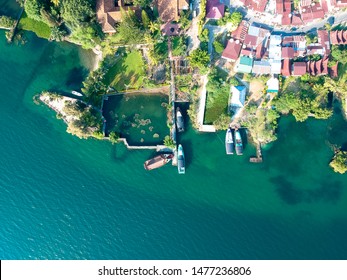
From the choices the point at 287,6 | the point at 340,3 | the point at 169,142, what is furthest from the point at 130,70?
the point at 340,3

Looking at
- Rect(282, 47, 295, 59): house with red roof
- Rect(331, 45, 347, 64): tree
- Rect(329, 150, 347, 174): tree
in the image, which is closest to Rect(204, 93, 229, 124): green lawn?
Rect(282, 47, 295, 59): house with red roof

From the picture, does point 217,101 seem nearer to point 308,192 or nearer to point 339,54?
point 339,54

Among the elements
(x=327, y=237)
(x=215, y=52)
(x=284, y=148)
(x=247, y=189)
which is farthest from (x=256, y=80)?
(x=327, y=237)

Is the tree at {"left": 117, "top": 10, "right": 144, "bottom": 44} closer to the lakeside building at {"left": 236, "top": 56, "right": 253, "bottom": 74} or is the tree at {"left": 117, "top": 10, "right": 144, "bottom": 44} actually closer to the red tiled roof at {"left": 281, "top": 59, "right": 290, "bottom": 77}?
the lakeside building at {"left": 236, "top": 56, "right": 253, "bottom": 74}

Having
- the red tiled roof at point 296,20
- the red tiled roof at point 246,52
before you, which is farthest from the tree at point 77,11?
the red tiled roof at point 296,20

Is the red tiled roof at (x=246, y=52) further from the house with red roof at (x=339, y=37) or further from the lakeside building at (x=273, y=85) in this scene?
the house with red roof at (x=339, y=37)

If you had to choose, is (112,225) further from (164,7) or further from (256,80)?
(164,7)

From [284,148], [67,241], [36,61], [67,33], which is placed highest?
[67,33]
